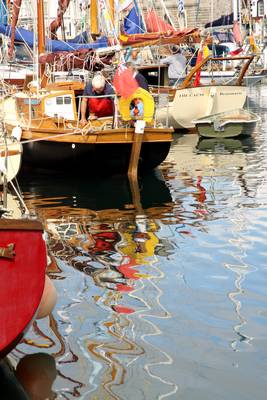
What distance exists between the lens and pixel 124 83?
16.5 metres

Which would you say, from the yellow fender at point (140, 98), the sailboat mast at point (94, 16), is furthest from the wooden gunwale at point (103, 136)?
the sailboat mast at point (94, 16)

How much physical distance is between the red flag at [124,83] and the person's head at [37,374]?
34.0 feet

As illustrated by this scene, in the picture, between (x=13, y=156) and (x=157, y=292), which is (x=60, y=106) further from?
(x=157, y=292)

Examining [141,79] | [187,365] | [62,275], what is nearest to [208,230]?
[62,275]

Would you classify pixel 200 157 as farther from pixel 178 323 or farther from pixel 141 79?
pixel 178 323

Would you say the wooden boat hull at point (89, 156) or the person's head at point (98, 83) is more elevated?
the person's head at point (98, 83)

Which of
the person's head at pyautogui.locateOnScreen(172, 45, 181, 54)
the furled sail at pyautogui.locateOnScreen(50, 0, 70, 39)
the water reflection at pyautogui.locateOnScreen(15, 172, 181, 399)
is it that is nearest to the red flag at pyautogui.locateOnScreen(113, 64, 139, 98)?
the water reflection at pyautogui.locateOnScreen(15, 172, 181, 399)

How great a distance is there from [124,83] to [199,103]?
11.9 metres

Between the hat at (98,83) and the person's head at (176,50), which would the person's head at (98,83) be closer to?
the hat at (98,83)

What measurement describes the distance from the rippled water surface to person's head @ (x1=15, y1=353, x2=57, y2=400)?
92 mm

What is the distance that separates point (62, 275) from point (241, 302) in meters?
2.26

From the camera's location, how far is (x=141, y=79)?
61.8 feet

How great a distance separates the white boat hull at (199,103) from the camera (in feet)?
91.1

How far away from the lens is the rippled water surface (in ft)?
20.5
